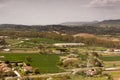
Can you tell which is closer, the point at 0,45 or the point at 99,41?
the point at 0,45

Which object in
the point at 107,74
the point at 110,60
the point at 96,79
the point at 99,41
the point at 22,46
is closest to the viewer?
the point at 96,79

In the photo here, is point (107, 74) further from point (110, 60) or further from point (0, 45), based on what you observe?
point (0, 45)

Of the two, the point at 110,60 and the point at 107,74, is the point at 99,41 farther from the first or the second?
the point at 107,74

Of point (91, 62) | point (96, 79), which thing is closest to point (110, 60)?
point (91, 62)

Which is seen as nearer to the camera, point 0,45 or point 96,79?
point 96,79

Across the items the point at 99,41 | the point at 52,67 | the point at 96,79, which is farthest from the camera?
the point at 99,41

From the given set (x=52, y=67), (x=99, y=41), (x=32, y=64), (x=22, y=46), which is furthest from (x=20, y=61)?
(x=99, y=41)

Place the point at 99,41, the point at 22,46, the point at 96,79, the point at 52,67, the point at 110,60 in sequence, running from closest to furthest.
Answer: the point at 96,79
the point at 52,67
the point at 110,60
the point at 22,46
the point at 99,41
